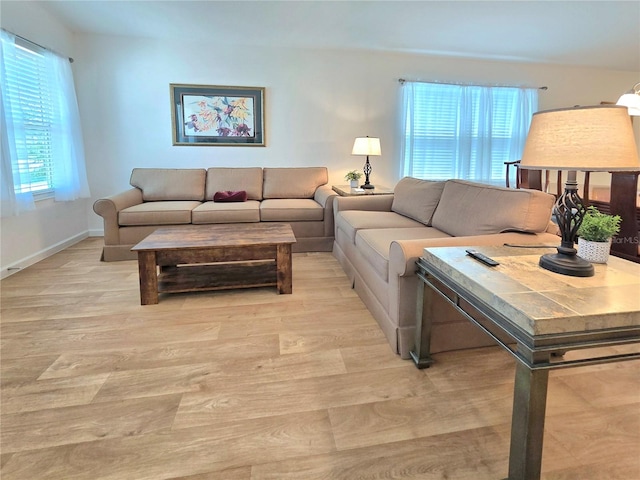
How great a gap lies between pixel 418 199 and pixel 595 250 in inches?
65.6

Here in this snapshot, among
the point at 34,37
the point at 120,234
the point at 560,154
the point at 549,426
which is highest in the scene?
the point at 34,37

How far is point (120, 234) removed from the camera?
11.2 ft

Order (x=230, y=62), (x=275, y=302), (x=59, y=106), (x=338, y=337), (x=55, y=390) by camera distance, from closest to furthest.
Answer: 1. (x=55, y=390)
2. (x=338, y=337)
3. (x=275, y=302)
4. (x=59, y=106)
5. (x=230, y=62)

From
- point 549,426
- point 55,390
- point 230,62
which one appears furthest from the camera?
point 230,62

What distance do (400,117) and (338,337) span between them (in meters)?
3.71

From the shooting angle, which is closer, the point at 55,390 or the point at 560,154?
the point at 560,154

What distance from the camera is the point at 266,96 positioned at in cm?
448

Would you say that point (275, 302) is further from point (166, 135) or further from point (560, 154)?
point (166, 135)

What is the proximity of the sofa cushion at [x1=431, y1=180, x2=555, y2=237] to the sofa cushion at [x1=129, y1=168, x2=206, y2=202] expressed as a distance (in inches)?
109

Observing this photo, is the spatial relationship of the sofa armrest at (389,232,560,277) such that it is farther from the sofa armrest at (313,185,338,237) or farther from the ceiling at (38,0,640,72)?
the ceiling at (38,0,640,72)

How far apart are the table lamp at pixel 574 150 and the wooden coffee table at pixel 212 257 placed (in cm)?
166

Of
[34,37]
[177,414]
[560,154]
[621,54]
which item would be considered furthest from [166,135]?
[621,54]

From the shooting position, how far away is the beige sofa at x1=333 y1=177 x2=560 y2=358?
1.78m

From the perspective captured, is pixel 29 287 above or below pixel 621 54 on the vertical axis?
below
